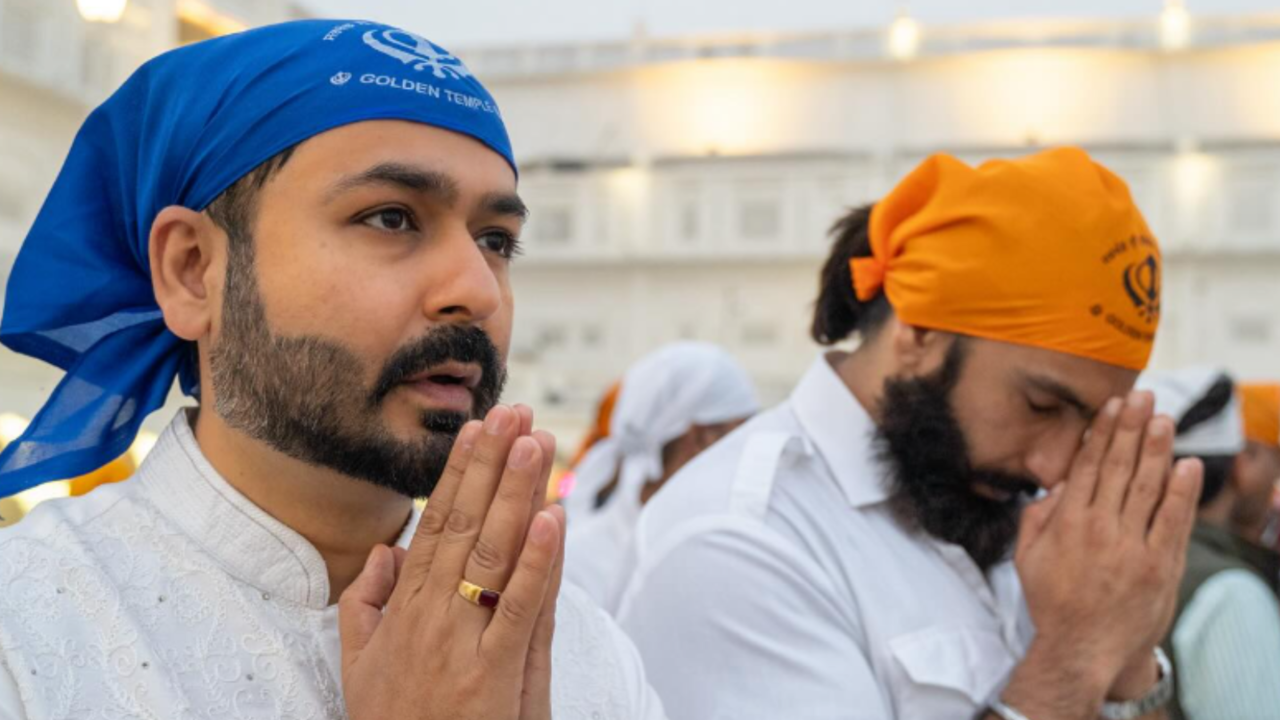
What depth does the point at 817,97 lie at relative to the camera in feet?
107

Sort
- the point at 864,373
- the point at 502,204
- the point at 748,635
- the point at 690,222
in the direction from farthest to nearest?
the point at 690,222, the point at 864,373, the point at 748,635, the point at 502,204

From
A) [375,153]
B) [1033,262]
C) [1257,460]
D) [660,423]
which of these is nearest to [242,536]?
[375,153]

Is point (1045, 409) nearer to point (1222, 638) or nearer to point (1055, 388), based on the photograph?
point (1055, 388)

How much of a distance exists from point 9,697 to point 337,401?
0.42 meters

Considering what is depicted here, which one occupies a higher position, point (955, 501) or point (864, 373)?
point (864, 373)

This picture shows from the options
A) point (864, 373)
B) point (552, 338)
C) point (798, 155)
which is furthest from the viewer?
point (552, 338)

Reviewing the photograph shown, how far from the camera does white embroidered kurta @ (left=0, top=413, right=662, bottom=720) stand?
128cm

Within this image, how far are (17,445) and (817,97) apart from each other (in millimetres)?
31938

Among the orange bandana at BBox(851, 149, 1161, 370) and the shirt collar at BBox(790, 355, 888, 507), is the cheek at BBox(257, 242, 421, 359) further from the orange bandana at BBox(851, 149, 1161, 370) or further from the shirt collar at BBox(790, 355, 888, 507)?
the orange bandana at BBox(851, 149, 1161, 370)

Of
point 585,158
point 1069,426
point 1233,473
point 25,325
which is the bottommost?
point 585,158

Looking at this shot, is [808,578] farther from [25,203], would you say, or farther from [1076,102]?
[1076,102]

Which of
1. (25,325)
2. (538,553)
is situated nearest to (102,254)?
(25,325)

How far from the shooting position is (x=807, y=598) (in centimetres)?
210

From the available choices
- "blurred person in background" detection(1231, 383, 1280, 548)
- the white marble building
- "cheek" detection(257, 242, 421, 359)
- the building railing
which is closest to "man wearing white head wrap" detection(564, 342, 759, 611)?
"blurred person in background" detection(1231, 383, 1280, 548)
